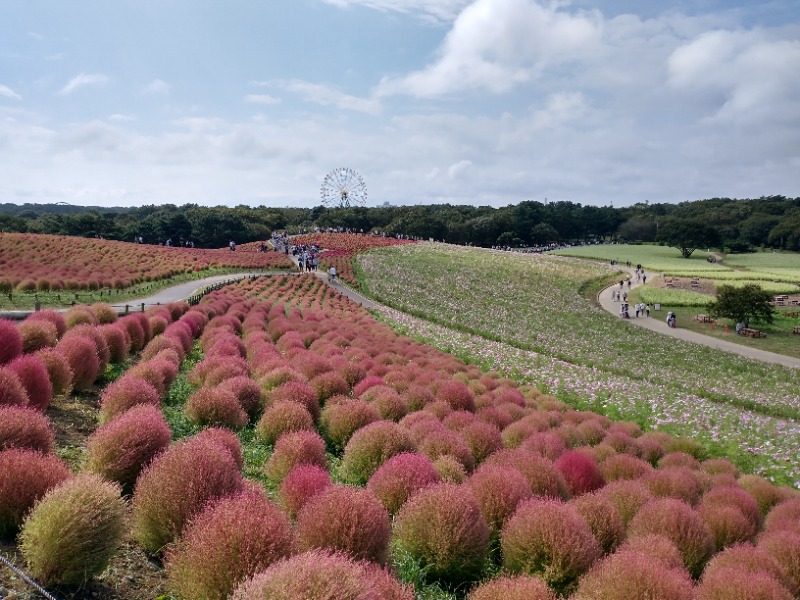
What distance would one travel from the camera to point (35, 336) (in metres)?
10.6

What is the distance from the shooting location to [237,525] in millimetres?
4297

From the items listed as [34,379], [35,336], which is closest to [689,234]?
[35,336]

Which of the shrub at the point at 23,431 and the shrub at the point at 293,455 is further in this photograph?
the shrub at the point at 293,455

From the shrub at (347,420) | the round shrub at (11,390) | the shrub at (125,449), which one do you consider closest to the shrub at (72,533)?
the shrub at (125,449)

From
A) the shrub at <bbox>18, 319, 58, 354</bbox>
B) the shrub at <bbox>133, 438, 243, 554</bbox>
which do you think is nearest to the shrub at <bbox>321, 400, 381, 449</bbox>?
the shrub at <bbox>133, 438, 243, 554</bbox>

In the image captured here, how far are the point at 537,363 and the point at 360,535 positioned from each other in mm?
19472

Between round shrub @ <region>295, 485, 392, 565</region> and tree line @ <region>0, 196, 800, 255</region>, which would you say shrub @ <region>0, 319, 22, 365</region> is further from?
tree line @ <region>0, 196, 800, 255</region>

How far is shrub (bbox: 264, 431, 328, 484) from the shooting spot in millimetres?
7523

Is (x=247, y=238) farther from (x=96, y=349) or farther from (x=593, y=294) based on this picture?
(x=96, y=349)

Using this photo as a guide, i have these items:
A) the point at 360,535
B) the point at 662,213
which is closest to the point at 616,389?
the point at 360,535

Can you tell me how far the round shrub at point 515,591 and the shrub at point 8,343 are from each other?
8.21 metres

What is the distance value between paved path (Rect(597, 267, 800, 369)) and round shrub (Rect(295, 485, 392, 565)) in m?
31.3

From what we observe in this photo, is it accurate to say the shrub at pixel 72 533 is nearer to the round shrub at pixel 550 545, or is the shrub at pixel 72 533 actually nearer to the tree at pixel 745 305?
the round shrub at pixel 550 545

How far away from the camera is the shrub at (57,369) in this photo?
9094mm
